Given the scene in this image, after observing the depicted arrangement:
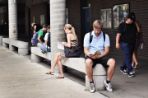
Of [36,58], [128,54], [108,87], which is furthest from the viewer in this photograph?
[36,58]

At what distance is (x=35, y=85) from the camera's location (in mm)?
11547

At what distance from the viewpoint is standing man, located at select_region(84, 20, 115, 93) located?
32.8ft

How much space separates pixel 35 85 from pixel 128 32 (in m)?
2.90

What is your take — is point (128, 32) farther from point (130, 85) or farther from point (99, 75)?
point (99, 75)

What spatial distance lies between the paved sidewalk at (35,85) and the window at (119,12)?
447 centimetres

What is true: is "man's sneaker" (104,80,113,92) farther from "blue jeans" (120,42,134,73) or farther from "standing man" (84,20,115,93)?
"blue jeans" (120,42,134,73)

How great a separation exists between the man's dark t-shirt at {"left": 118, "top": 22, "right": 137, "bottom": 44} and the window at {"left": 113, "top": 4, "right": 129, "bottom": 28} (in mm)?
5628

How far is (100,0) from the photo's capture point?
2109 centimetres

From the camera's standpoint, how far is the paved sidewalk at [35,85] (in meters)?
9.99

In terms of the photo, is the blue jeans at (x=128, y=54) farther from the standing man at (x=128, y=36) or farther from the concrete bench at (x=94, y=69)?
the concrete bench at (x=94, y=69)

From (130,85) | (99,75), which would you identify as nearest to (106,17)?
(130,85)

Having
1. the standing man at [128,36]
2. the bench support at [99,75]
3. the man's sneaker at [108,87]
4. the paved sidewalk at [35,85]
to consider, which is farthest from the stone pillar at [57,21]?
the man's sneaker at [108,87]

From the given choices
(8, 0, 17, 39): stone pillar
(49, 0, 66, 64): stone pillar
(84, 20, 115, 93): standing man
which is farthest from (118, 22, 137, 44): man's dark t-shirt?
(8, 0, 17, 39): stone pillar

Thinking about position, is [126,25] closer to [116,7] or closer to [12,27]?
[116,7]
